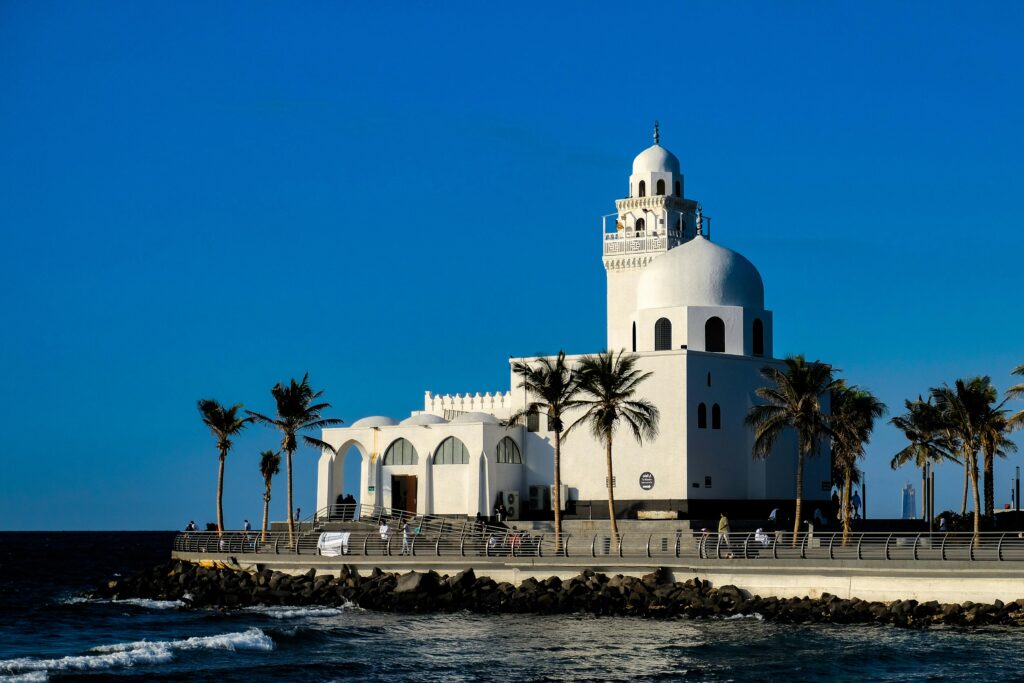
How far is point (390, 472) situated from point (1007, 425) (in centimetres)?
2418

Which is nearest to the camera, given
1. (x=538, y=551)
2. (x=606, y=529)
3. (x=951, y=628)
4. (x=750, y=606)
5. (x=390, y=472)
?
(x=951, y=628)

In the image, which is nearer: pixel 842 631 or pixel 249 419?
pixel 842 631

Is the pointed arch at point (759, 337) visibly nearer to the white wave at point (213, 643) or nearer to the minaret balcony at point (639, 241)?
the minaret balcony at point (639, 241)

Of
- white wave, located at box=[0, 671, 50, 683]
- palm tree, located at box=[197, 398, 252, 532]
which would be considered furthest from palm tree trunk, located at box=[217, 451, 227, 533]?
white wave, located at box=[0, 671, 50, 683]

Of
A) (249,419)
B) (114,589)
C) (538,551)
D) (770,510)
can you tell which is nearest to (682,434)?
(770,510)

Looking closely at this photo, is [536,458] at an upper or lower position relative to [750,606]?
upper

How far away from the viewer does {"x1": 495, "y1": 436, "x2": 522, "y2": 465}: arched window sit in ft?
193

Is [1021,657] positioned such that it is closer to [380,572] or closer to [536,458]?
Result: [380,572]

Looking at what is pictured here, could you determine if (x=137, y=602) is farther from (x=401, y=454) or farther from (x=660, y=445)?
(x=660, y=445)

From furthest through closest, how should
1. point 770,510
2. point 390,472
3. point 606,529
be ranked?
point 390,472 → point 770,510 → point 606,529

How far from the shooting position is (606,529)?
174ft

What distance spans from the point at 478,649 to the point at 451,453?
21.8 metres

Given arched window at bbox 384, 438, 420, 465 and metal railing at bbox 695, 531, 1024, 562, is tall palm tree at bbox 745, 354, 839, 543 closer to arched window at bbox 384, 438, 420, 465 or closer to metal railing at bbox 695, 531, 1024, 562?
metal railing at bbox 695, 531, 1024, 562

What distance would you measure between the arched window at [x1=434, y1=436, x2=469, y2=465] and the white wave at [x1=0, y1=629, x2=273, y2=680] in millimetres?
18249
